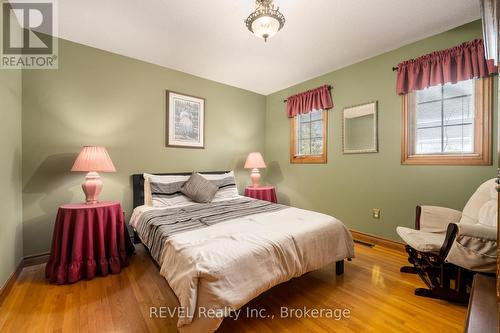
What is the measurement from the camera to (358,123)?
308 centimetres

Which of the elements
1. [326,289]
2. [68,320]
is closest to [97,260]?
[68,320]

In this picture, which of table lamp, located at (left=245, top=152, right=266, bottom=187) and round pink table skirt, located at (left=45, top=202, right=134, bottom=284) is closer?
round pink table skirt, located at (left=45, top=202, right=134, bottom=284)

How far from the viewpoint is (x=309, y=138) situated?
374 cm

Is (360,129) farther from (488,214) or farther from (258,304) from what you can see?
(258,304)

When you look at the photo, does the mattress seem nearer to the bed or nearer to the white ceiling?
the bed

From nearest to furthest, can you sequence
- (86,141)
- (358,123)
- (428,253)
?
(428,253) < (86,141) < (358,123)

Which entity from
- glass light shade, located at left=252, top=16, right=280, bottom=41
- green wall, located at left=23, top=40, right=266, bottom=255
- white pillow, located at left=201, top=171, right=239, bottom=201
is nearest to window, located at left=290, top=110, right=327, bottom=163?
white pillow, located at left=201, top=171, right=239, bottom=201

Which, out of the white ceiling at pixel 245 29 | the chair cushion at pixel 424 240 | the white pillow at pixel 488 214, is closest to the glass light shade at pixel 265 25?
the white ceiling at pixel 245 29

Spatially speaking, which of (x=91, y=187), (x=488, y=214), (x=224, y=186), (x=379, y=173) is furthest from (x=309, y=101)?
(x=91, y=187)

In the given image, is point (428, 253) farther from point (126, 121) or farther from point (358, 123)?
point (126, 121)

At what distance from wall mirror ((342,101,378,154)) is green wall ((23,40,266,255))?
2102 mm

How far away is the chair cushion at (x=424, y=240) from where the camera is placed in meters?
1.70

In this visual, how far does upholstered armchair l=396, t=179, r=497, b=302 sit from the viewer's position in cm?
146

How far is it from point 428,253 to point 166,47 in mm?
3429
